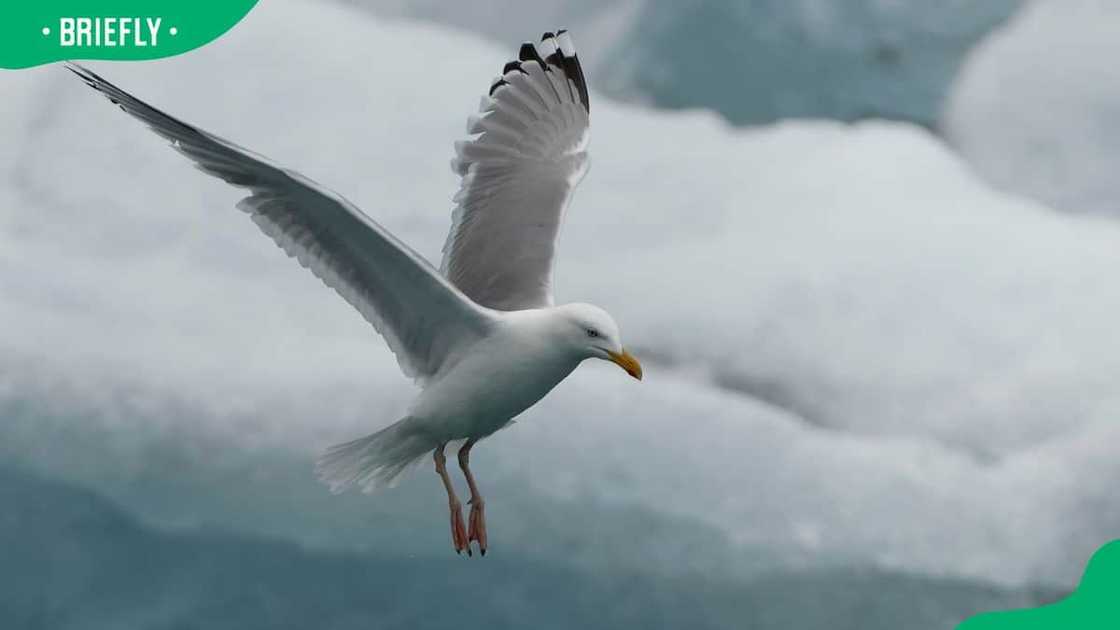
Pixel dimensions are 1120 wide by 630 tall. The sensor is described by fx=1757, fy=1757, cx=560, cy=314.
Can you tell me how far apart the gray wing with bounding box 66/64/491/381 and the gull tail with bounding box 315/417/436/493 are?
16cm

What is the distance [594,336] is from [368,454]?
2.36 feet

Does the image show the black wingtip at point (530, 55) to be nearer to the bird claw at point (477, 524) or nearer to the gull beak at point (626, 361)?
the gull beak at point (626, 361)

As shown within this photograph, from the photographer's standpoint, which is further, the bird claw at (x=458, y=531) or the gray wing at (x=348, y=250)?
the bird claw at (x=458, y=531)

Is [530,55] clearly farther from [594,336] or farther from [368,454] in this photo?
[368,454]

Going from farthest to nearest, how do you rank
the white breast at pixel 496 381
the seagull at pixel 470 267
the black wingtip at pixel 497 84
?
the black wingtip at pixel 497 84, the white breast at pixel 496 381, the seagull at pixel 470 267

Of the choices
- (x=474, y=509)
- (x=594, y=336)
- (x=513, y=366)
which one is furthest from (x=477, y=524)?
(x=594, y=336)

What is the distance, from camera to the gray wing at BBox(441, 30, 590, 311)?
4727 millimetres

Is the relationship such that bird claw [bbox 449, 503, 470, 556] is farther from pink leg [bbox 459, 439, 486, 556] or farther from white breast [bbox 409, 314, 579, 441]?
white breast [bbox 409, 314, 579, 441]

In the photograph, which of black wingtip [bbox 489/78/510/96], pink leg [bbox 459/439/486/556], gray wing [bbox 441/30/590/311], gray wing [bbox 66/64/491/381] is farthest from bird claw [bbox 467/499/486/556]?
black wingtip [bbox 489/78/510/96]

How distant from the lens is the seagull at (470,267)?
417 centimetres

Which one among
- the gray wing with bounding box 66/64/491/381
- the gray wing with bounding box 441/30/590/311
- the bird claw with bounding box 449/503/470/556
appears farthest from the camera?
the gray wing with bounding box 441/30/590/311

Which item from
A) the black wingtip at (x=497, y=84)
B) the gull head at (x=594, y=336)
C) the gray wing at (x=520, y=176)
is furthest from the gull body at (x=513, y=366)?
the black wingtip at (x=497, y=84)

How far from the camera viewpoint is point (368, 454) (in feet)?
14.9

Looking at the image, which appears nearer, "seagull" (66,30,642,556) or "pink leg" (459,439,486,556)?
"seagull" (66,30,642,556)
